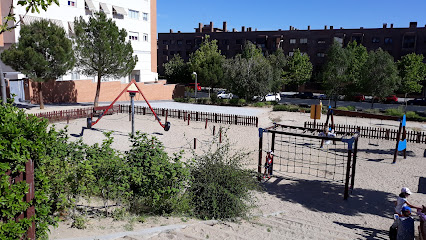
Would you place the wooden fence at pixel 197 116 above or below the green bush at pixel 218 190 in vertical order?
below

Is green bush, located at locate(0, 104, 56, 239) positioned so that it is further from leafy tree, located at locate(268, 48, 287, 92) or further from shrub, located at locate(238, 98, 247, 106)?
leafy tree, located at locate(268, 48, 287, 92)

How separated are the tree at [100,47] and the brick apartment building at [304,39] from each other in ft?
132

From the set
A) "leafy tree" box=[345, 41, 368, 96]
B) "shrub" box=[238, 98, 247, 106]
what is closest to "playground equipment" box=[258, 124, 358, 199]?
"shrub" box=[238, 98, 247, 106]

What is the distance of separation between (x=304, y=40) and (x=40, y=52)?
177ft

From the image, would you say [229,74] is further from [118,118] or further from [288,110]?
[118,118]

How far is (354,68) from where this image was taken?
162 feet

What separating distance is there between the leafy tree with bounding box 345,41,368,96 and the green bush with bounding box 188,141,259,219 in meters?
40.8

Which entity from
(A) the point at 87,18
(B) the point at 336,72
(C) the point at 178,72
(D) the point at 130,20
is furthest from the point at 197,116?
(C) the point at 178,72

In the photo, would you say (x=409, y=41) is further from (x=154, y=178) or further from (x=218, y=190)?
(x=154, y=178)

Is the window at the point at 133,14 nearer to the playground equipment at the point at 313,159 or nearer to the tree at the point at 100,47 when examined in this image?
the tree at the point at 100,47

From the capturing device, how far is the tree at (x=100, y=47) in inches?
1302

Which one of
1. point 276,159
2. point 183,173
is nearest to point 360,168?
point 276,159

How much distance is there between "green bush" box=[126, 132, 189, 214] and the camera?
7.93m

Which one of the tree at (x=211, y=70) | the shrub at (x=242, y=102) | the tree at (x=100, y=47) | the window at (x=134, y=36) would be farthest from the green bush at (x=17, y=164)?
the window at (x=134, y=36)
